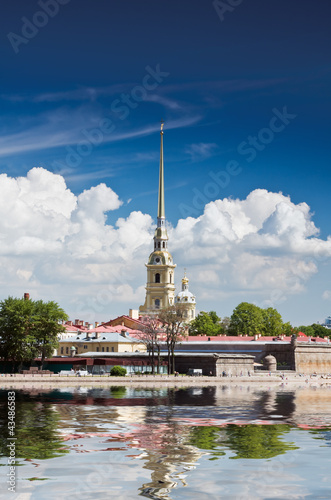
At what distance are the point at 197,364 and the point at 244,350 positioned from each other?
47.5 feet

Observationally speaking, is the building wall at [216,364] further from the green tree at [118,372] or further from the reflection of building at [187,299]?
the reflection of building at [187,299]

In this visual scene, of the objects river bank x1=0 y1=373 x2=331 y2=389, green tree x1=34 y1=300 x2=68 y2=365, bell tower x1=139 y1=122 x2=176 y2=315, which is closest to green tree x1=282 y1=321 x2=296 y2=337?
bell tower x1=139 y1=122 x2=176 y2=315

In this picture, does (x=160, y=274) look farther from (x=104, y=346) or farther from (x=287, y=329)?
(x=104, y=346)

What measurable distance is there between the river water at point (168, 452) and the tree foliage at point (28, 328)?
43622 mm

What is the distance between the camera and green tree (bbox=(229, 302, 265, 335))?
455 ft

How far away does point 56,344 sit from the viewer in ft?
318

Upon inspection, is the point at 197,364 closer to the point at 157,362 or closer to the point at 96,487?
the point at 157,362

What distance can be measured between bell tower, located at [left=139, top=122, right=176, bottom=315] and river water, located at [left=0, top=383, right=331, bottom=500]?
405ft

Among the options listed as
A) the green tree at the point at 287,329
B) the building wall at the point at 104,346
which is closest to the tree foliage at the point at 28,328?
the building wall at the point at 104,346

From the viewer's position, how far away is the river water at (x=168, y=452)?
21.7 m

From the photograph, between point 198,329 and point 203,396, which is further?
point 198,329

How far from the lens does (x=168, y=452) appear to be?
28.1 metres

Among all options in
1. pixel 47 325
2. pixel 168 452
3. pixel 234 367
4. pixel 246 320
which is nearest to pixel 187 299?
pixel 246 320

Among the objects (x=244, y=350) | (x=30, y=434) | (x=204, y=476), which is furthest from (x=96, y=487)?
(x=244, y=350)
